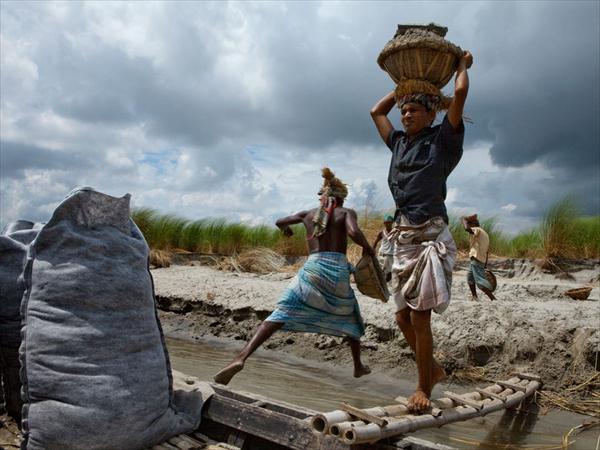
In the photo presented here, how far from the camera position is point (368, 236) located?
38.9ft

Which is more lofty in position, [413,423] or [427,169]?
[427,169]

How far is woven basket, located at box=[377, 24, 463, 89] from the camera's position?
3.34 m

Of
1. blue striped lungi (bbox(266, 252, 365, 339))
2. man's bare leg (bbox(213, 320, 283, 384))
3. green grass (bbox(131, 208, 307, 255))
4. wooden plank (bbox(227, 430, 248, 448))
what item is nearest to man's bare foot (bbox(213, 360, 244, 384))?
man's bare leg (bbox(213, 320, 283, 384))

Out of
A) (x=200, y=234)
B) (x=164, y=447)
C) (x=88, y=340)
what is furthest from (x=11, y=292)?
(x=200, y=234)

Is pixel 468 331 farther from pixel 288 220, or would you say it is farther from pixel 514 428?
pixel 288 220

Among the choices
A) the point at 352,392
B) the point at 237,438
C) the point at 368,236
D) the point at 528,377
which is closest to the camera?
the point at 237,438

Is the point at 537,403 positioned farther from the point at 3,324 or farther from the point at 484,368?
the point at 3,324

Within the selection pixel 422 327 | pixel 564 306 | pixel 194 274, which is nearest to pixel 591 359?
pixel 564 306

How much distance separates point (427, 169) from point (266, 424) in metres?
1.69

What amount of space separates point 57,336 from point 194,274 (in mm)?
9826

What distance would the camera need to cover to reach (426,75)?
3.44 metres

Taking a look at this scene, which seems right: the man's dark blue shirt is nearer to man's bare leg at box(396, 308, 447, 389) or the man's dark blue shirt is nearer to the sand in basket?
the sand in basket

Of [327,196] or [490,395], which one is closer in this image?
[490,395]

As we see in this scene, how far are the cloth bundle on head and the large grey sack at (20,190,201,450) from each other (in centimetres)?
243
